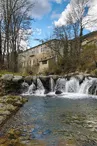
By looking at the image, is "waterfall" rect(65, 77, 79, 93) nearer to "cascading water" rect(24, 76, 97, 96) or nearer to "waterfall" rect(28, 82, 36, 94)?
"cascading water" rect(24, 76, 97, 96)

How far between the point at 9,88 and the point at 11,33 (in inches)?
372

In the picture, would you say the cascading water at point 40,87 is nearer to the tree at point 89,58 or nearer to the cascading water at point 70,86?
the cascading water at point 70,86


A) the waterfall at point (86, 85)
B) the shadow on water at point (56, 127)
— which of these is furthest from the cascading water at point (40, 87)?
the shadow on water at point (56, 127)

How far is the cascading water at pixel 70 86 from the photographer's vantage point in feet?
63.0

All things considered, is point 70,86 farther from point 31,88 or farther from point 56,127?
point 56,127

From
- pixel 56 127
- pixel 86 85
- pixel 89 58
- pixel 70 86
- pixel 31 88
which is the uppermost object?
pixel 89 58

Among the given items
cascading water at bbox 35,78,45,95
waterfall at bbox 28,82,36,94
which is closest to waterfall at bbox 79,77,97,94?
cascading water at bbox 35,78,45,95

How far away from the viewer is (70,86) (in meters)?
20.4

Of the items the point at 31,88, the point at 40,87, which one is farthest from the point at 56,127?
the point at 40,87

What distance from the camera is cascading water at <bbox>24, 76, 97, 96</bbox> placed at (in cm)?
1920

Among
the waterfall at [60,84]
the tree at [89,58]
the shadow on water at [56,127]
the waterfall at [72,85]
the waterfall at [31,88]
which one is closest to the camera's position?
the shadow on water at [56,127]

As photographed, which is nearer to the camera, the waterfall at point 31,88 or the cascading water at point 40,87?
the waterfall at point 31,88

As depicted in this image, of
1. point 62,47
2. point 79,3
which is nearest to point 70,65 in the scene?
point 62,47

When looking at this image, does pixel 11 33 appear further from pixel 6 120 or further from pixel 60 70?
pixel 6 120
